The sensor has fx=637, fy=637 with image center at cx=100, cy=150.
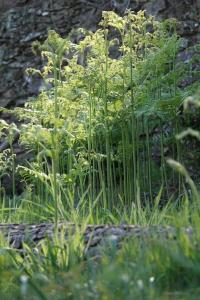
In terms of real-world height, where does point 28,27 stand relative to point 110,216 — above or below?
above

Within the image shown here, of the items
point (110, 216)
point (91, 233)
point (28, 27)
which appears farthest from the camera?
point (28, 27)

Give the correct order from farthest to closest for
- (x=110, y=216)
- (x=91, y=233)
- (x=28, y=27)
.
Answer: (x=28, y=27) < (x=110, y=216) < (x=91, y=233)

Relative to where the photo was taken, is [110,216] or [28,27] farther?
[28,27]

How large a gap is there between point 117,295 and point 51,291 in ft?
0.91

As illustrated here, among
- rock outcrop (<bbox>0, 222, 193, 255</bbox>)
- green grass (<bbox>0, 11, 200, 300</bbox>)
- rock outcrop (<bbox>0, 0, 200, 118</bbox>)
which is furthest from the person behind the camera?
rock outcrop (<bbox>0, 0, 200, 118</bbox>)

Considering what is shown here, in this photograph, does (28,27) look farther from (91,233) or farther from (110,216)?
(91,233)

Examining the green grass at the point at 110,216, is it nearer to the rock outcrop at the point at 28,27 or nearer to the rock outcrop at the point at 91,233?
the rock outcrop at the point at 91,233

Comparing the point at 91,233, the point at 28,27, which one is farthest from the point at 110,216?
the point at 28,27

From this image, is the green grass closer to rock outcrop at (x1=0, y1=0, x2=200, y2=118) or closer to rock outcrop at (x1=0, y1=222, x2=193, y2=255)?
rock outcrop at (x1=0, y1=222, x2=193, y2=255)

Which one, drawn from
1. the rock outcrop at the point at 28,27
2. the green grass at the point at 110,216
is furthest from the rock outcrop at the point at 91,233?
the rock outcrop at the point at 28,27

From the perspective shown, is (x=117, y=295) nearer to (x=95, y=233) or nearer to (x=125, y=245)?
(x=125, y=245)

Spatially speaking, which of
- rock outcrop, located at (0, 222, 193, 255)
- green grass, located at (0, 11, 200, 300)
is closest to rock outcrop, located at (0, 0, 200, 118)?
green grass, located at (0, 11, 200, 300)

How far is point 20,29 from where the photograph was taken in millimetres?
Result: 9438

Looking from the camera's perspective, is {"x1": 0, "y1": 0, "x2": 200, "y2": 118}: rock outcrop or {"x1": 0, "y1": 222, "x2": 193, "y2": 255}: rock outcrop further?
{"x1": 0, "y1": 0, "x2": 200, "y2": 118}: rock outcrop
